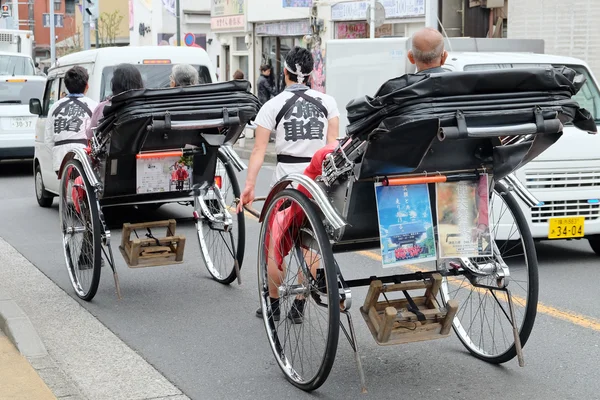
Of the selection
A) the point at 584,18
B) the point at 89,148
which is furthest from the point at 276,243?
the point at 584,18

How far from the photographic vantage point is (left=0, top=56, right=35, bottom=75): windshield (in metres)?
23.0

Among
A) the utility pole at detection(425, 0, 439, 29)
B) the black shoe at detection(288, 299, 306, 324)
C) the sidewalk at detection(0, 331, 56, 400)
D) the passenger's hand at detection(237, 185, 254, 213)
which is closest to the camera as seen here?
the sidewalk at detection(0, 331, 56, 400)

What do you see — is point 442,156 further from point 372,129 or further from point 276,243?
point 276,243

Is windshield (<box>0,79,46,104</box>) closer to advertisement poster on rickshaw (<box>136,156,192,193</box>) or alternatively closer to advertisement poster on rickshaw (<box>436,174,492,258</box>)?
advertisement poster on rickshaw (<box>136,156,192,193</box>)

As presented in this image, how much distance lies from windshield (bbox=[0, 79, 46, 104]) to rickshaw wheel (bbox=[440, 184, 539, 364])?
12.6 metres

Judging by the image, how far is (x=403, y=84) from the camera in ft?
15.6

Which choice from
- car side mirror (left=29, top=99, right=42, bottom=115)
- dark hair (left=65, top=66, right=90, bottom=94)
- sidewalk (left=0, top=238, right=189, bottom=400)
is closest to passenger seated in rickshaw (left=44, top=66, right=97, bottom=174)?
dark hair (left=65, top=66, right=90, bottom=94)

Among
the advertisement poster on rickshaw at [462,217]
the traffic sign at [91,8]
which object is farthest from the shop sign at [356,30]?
the advertisement poster on rickshaw at [462,217]

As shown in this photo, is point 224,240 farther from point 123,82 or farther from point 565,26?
point 565,26

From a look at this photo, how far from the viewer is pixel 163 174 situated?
7688 mm

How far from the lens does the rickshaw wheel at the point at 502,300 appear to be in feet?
17.3

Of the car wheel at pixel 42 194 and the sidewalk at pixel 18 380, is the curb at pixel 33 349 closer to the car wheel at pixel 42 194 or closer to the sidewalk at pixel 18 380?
the sidewalk at pixel 18 380

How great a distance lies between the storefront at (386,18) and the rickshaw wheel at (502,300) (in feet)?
58.5

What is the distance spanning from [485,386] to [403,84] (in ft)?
5.82
